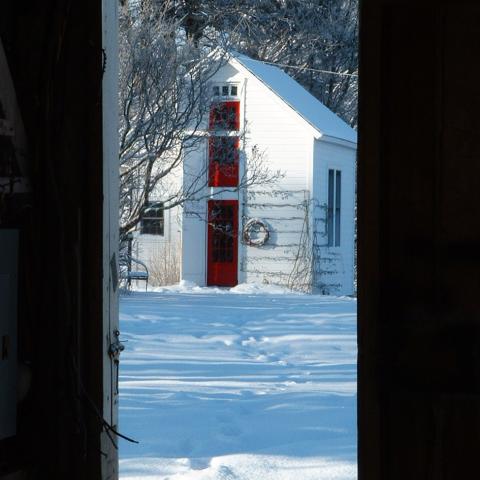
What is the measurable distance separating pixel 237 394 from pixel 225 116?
13790mm

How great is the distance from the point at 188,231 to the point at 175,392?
13.6 metres

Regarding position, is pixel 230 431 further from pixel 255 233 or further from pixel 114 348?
pixel 255 233

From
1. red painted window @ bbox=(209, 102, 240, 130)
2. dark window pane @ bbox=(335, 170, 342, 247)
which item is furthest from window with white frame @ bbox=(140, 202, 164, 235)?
dark window pane @ bbox=(335, 170, 342, 247)

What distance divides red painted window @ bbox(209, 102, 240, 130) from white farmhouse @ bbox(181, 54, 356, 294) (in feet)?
0.09
